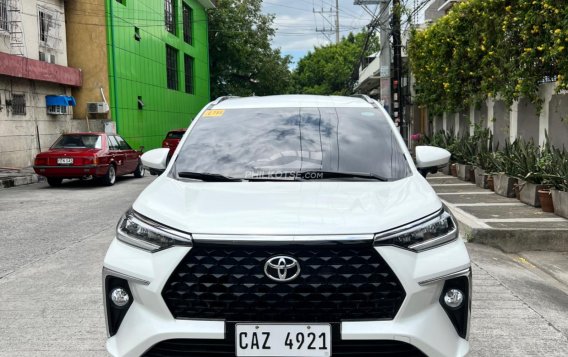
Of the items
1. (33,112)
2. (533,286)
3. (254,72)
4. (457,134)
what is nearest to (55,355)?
(533,286)

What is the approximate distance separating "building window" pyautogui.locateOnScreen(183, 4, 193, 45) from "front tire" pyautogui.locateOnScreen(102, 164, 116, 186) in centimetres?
2429

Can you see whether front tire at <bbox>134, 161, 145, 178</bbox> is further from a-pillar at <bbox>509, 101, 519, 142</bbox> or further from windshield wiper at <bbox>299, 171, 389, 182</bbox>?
windshield wiper at <bbox>299, 171, 389, 182</bbox>

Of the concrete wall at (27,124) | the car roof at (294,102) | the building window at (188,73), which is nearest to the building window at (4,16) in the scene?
the concrete wall at (27,124)

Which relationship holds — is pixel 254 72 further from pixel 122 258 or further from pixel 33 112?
pixel 122 258

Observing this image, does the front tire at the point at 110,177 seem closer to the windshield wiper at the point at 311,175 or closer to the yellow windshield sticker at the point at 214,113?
the yellow windshield sticker at the point at 214,113

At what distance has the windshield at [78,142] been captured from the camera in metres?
14.3

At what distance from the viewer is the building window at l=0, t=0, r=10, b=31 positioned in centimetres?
1838

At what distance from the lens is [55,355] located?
145 inches

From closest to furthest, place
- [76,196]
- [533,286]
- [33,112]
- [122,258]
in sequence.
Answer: [122,258]
[533,286]
[76,196]
[33,112]

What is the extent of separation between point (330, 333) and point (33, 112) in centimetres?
2043

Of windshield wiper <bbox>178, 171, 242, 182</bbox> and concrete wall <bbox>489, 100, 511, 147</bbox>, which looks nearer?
windshield wiper <bbox>178, 171, 242, 182</bbox>

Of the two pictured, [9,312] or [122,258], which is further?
[9,312]

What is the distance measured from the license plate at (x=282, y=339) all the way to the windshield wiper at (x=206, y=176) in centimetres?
109

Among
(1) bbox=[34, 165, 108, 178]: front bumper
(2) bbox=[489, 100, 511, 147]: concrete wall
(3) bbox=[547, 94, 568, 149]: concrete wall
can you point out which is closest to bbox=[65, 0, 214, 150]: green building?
(1) bbox=[34, 165, 108, 178]: front bumper
